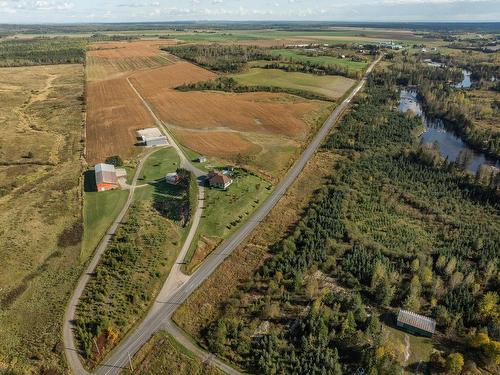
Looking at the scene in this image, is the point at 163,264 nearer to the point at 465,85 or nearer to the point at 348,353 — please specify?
the point at 348,353

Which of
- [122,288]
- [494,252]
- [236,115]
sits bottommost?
[122,288]

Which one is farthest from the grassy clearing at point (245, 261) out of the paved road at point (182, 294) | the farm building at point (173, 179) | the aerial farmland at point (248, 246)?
the farm building at point (173, 179)

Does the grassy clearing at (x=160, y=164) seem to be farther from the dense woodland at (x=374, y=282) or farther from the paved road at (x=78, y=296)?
the dense woodland at (x=374, y=282)

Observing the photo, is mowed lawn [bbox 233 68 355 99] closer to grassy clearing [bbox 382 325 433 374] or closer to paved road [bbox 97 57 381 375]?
paved road [bbox 97 57 381 375]

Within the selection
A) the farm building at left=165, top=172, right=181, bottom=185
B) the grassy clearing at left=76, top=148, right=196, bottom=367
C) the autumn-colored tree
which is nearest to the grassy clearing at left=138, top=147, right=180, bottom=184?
the grassy clearing at left=76, top=148, right=196, bottom=367

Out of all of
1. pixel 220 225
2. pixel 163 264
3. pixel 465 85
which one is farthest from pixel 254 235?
pixel 465 85

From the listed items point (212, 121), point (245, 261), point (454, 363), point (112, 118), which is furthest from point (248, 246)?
point (112, 118)
